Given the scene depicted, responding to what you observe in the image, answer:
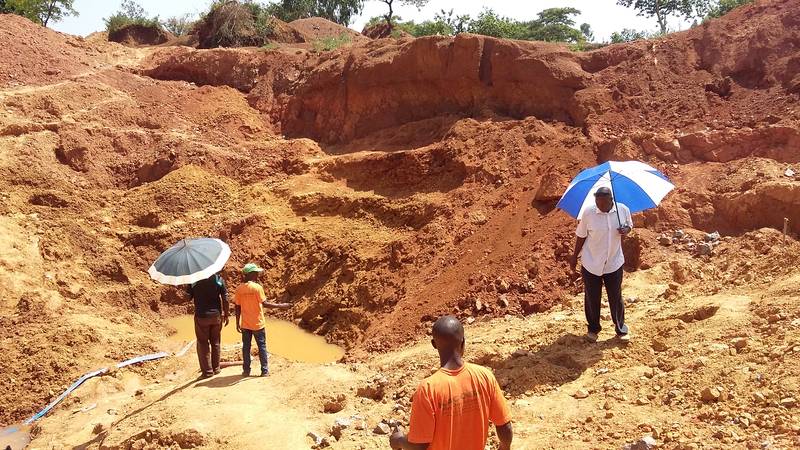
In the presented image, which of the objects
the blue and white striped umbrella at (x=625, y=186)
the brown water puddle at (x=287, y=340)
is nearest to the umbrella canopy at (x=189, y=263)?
the brown water puddle at (x=287, y=340)

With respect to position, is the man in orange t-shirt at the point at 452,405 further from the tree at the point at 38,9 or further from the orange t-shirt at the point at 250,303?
the tree at the point at 38,9

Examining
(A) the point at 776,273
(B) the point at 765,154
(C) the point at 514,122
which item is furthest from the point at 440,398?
(C) the point at 514,122

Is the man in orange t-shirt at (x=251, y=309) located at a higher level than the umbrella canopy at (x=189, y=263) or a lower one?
lower

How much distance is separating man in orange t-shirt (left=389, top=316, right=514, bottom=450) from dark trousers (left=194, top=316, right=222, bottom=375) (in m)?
3.93

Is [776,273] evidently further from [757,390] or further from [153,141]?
[153,141]

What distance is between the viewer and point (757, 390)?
13.4ft

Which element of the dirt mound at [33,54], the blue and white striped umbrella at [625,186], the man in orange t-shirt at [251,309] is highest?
the dirt mound at [33,54]

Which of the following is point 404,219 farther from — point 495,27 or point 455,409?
point 495,27

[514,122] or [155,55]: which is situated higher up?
[155,55]

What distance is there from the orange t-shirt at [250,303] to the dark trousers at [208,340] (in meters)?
0.30

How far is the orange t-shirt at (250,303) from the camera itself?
20.5ft

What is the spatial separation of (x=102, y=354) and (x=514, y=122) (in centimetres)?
712

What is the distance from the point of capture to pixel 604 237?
17.3 feet

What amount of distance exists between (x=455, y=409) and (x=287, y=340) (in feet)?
22.2
